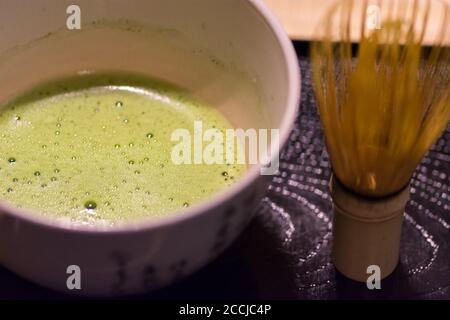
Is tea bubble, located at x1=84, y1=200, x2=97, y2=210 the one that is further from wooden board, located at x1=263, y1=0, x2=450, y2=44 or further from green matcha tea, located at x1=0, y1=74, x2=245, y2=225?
wooden board, located at x1=263, y1=0, x2=450, y2=44

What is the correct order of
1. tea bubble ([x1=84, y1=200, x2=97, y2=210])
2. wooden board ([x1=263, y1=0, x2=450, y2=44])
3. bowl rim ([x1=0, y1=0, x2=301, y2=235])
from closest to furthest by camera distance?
bowl rim ([x1=0, y1=0, x2=301, y2=235]) → tea bubble ([x1=84, y1=200, x2=97, y2=210]) → wooden board ([x1=263, y1=0, x2=450, y2=44])

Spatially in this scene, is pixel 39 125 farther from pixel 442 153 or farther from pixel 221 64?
pixel 442 153

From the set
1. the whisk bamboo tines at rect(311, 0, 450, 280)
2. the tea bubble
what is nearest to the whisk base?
the whisk bamboo tines at rect(311, 0, 450, 280)

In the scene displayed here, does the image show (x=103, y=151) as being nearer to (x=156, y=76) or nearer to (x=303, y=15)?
(x=156, y=76)

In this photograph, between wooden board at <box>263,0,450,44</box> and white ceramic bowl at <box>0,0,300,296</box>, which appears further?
wooden board at <box>263,0,450,44</box>

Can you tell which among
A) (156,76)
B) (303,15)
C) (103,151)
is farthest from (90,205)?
(303,15)

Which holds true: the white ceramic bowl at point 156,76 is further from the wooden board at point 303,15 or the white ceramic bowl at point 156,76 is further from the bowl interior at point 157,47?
the wooden board at point 303,15
